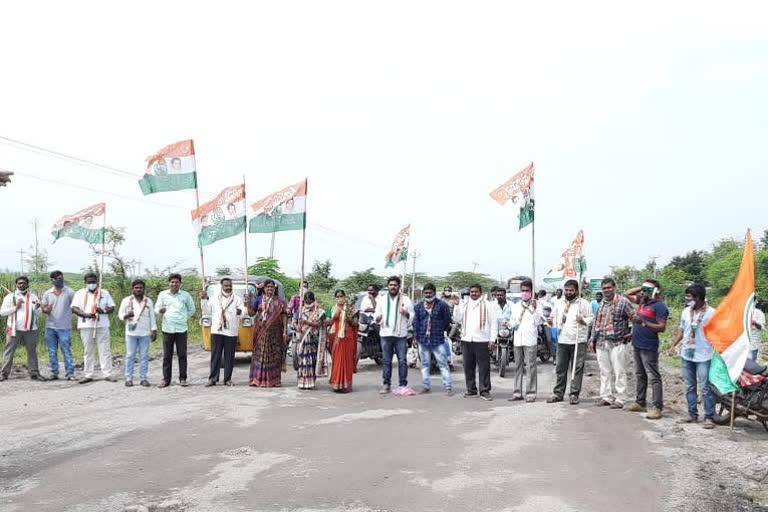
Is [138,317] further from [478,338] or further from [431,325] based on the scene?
[478,338]

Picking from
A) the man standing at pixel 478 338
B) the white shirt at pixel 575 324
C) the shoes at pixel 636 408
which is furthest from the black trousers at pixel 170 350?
the shoes at pixel 636 408

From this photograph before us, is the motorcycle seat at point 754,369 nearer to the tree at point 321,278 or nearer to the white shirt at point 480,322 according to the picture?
the white shirt at point 480,322

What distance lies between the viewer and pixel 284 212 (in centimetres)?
1311

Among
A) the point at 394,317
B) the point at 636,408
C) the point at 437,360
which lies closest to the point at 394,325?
the point at 394,317

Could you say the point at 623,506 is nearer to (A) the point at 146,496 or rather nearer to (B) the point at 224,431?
(A) the point at 146,496

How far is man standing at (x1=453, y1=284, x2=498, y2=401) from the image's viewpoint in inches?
450

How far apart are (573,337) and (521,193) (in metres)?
3.42

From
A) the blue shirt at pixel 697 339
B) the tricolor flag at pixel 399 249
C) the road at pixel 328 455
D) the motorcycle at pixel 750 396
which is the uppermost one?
the tricolor flag at pixel 399 249

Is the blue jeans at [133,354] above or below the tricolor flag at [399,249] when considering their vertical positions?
below

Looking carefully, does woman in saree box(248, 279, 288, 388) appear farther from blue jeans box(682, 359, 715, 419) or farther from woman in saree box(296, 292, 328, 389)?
blue jeans box(682, 359, 715, 419)

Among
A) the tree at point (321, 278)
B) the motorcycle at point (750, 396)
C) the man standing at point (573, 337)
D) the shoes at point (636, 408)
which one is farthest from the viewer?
the tree at point (321, 278)

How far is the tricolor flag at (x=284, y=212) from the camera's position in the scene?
13.1 metres

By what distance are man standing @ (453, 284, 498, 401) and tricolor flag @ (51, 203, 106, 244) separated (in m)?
7.17

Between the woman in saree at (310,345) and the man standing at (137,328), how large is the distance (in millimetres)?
2564
